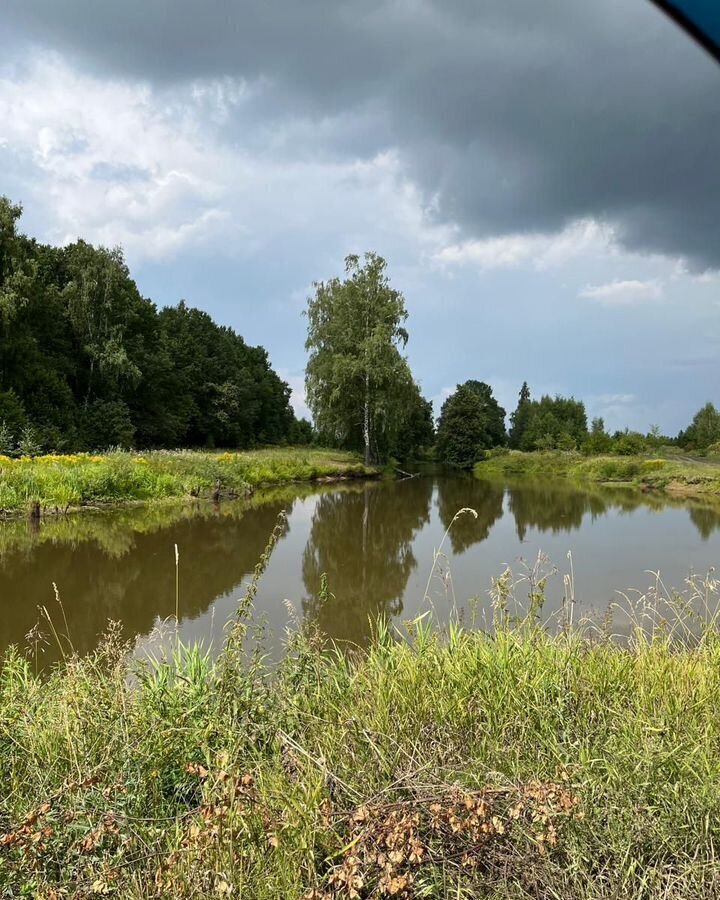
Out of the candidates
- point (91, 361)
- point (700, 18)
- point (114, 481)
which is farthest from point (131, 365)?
point (700, 18)

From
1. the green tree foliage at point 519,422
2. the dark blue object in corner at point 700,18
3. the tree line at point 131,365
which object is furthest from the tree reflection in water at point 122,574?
the green tree foliage at point 519,422

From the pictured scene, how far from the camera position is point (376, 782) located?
86.8 inches

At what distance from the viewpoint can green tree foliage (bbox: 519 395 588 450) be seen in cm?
5397

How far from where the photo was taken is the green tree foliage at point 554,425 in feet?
177

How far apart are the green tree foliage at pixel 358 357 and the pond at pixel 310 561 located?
1514cm

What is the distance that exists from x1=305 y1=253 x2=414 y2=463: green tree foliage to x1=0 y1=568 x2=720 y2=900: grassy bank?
29.2m

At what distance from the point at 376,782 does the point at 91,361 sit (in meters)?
36.2

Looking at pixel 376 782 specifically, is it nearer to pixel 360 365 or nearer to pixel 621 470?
pixel 360 365

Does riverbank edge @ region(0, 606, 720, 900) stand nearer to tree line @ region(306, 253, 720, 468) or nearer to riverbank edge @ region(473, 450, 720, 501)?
riverbank edge @ region(473, 450, 720, 501)

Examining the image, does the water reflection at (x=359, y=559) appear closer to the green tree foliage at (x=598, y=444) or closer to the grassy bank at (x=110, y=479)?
the grassy bank at (x=110, y=479)

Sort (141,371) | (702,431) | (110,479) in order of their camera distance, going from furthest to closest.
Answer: (702,431) < (141,371) < (110,479)

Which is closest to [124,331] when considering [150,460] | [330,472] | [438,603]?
[330,472]

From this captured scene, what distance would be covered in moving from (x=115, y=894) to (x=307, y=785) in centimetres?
66

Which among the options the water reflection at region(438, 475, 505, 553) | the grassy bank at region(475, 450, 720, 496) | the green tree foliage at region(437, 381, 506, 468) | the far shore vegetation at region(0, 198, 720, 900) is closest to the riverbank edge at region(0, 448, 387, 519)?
the water reflection at region(438, 475, 505, 553)
